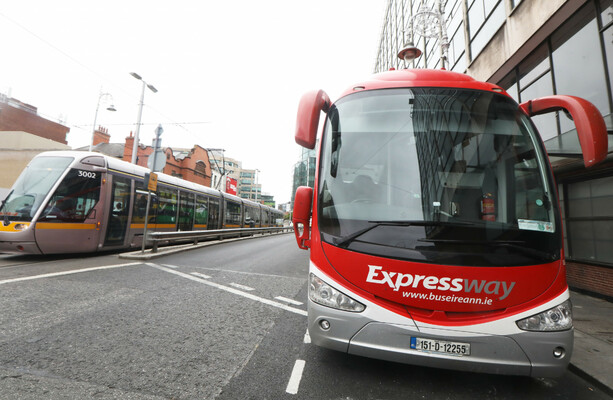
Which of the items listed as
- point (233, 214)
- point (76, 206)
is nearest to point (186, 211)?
point (76, 206)

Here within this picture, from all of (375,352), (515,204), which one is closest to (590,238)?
(515,204)

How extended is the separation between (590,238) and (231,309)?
768 cm

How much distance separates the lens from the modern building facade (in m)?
5.86

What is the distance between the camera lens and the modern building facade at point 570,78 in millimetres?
5859

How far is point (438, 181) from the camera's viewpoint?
2.50 meters

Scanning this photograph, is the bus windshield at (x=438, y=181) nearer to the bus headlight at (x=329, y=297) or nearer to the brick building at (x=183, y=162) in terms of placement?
the bus headlight at (x=329, y=297)

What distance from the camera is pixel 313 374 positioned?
7.98 ft

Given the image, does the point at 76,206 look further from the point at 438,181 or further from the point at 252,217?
the point at 252,217

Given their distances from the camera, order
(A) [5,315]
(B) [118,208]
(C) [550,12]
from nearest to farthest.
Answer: (A) [5,315] → (C) [550,12] → (B) [118,208]

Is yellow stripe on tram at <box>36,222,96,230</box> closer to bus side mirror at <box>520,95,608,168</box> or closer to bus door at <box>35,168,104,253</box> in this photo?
bus door at <box>35,168,104,253</box>

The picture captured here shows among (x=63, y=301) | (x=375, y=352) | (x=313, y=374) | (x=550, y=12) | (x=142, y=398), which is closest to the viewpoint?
(x=142, y=398)

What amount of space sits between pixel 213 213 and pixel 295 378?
1410cm

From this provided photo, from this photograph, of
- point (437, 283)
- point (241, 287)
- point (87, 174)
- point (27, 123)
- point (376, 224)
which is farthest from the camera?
point (27, 123)

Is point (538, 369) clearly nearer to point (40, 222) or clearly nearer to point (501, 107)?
point (501, 107)
